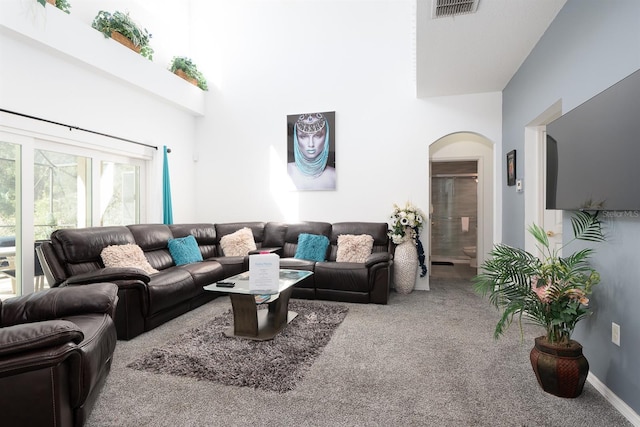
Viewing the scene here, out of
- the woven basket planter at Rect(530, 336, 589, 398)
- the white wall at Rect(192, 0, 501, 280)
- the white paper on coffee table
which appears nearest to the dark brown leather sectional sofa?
the white wall at Rect(192, 0, 501, 280)

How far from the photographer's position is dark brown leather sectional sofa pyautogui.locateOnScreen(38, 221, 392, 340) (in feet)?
9.33

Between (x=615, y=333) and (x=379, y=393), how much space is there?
1356 mm

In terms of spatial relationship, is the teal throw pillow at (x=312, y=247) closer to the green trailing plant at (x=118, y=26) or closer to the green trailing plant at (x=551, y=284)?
the green trailing plant at (x=551, y=284)

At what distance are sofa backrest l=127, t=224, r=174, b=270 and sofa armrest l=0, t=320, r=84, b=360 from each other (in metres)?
2.40

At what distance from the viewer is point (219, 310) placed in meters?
3.59

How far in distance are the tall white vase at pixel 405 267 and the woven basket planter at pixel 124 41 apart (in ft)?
13.8

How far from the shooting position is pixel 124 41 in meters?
3.94

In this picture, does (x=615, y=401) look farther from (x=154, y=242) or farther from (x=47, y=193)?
(x=47, y=193)

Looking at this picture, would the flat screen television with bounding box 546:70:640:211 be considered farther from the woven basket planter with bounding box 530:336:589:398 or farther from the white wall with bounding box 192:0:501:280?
the white wall with bounding box 192:0:501:280

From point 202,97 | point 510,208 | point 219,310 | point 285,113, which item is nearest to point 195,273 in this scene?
point 219,310

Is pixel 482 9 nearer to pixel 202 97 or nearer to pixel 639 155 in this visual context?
pixel 639 155

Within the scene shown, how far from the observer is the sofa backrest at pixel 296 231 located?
15.3ft

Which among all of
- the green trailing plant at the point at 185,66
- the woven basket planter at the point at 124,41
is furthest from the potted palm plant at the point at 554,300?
the green trailing plant at the point at 185,66

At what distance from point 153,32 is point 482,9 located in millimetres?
4495
